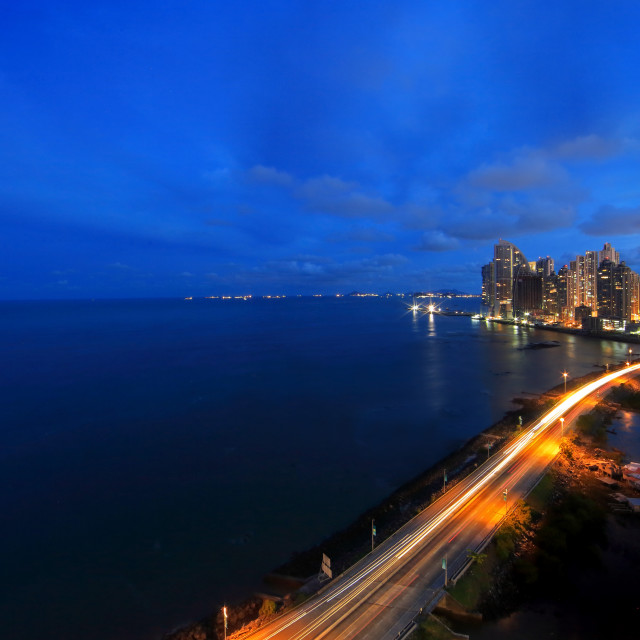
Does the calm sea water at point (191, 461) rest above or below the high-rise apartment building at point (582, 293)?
below

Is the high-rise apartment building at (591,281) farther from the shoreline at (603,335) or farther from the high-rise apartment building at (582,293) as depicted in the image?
the shoreline at (603,335)

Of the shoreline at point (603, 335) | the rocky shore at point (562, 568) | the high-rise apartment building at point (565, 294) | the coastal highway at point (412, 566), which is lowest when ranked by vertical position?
the rocky shore at point (562, 568)

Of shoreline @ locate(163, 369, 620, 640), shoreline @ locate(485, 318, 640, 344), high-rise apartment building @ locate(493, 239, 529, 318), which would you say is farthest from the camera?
high-rise apartment building @ locate(493, 239, 529, 318)

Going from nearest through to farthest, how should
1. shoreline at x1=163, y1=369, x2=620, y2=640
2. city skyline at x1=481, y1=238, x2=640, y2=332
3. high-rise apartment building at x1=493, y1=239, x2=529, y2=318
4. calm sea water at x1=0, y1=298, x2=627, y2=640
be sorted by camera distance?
shoreline at x1=163, y1=369, x2=620, y2=640 → calm sea water at x1=0, y1=298, x2=627, y2=640 → city skyline at x1=481, y1=238, x2=640, y2=332 → high-rise apartment building at x1=493, y1=239, x2=529, y2=318

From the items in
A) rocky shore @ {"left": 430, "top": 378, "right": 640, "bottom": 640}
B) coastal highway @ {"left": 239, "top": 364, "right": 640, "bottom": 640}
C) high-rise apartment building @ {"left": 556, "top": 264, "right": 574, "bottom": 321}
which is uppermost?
high-rise apartment building @ {"left": 556, "top": 264, "right": 574, "bottom": 321}


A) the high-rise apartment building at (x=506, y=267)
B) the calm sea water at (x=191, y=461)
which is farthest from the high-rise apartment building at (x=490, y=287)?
the calm sea water at (x=191, y=461)

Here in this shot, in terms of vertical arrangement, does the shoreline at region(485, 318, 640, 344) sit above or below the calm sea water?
above

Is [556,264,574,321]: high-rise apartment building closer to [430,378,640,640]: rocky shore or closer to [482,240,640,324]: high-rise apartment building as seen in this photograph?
[482,240,640,324]: high-rise apartment building

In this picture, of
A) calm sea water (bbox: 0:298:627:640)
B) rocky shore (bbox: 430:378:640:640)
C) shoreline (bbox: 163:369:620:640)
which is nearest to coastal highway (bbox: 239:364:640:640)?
rocky shore (bbox: 430:378:640:640)
